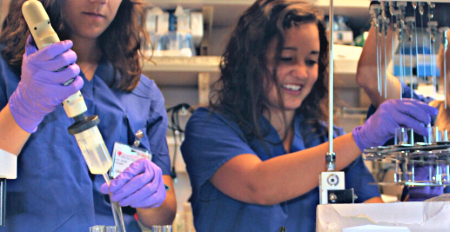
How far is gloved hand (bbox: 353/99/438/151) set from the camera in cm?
105

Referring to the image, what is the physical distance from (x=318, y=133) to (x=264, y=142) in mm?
185

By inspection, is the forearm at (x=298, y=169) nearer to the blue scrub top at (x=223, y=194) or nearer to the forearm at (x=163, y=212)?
the blue scrub top at (x=223, y=194)

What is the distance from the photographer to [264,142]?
46.2 inches

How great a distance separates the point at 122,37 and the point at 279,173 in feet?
1.92

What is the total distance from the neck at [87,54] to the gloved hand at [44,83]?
0.22 metres

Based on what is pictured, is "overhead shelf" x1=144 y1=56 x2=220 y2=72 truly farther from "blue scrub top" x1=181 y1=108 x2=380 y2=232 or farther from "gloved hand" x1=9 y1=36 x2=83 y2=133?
"gloved hand" x1=9 y1=36 x2=83 y2=133

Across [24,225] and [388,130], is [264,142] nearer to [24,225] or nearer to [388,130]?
[388,130]

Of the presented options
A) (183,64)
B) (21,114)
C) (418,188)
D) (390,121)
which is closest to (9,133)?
(21,114)

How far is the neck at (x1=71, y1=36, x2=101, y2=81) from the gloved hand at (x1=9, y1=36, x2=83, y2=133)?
8.7 inches

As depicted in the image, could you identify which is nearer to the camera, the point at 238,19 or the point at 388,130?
the point at 388,130

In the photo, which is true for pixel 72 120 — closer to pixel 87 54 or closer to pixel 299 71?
pixel 87 54

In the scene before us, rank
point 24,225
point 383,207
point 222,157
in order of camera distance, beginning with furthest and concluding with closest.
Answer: point 222,157 < point 24,225 < point 383,207

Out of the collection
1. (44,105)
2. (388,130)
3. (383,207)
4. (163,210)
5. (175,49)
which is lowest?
(163,210)

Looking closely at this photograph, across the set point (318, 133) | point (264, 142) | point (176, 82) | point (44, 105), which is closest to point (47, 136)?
point (44, 105)
